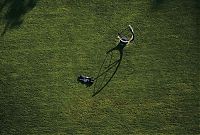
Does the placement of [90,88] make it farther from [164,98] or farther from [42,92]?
[164,98]

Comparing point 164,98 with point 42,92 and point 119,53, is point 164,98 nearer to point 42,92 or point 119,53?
point 119,53

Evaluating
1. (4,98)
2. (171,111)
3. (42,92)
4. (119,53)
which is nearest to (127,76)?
(119,53)

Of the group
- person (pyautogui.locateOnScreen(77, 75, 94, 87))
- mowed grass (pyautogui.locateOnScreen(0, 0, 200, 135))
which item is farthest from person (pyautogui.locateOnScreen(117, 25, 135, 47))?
person (pyautogui.locateOnScreen(77, 75, 94, 87))

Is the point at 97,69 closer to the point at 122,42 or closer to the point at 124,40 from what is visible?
the point at 122,42

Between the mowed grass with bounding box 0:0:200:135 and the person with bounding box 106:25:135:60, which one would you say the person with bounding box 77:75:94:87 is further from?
the person with bounding box 106:25:135:60

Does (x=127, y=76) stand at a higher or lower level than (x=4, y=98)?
higher

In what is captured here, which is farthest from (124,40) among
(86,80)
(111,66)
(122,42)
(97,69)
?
A: (86,80)

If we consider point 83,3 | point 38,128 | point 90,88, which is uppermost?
point 83,3
